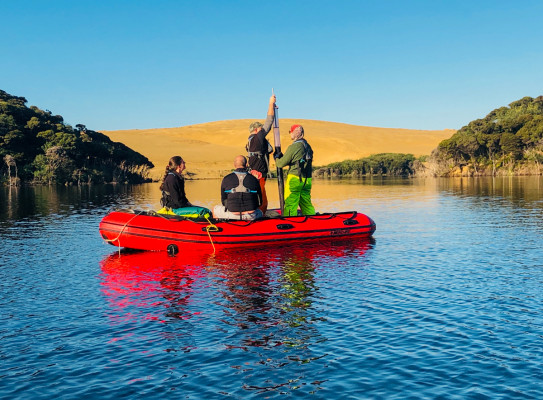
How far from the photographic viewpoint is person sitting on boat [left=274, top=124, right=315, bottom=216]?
15.7m

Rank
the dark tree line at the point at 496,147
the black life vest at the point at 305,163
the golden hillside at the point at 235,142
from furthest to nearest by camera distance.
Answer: the golden hillside at the point at 235,142
the dark tree line at the point at 496,147
the black life vest at the point at 305,163

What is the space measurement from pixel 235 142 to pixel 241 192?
445ft

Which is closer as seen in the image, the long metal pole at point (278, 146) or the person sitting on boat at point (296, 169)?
the person sitting on boat at point (296, 169)

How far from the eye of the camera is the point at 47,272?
12359mm

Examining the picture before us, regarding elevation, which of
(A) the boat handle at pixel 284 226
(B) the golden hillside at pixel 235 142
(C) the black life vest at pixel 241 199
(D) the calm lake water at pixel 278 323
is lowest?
(D) the calm lake water at pixel 278 323

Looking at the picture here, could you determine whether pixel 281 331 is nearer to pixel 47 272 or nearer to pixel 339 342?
A: pixel 339 342

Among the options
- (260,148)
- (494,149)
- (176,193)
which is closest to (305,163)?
(260,148)

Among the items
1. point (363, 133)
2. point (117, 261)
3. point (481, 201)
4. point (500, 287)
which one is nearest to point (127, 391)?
point (500, 287)

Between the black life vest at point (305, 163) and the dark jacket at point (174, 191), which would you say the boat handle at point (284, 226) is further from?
the dark jacket at point (174, 191)

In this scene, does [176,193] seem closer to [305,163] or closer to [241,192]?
[241,192]

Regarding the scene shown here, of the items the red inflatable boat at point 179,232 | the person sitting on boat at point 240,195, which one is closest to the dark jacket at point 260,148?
the person sitting on boat at point 240,195

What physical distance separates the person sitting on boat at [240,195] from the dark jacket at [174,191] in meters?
1.02

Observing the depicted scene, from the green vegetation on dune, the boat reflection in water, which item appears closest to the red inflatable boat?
the boat reflection in water

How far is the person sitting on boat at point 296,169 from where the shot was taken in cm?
1568
